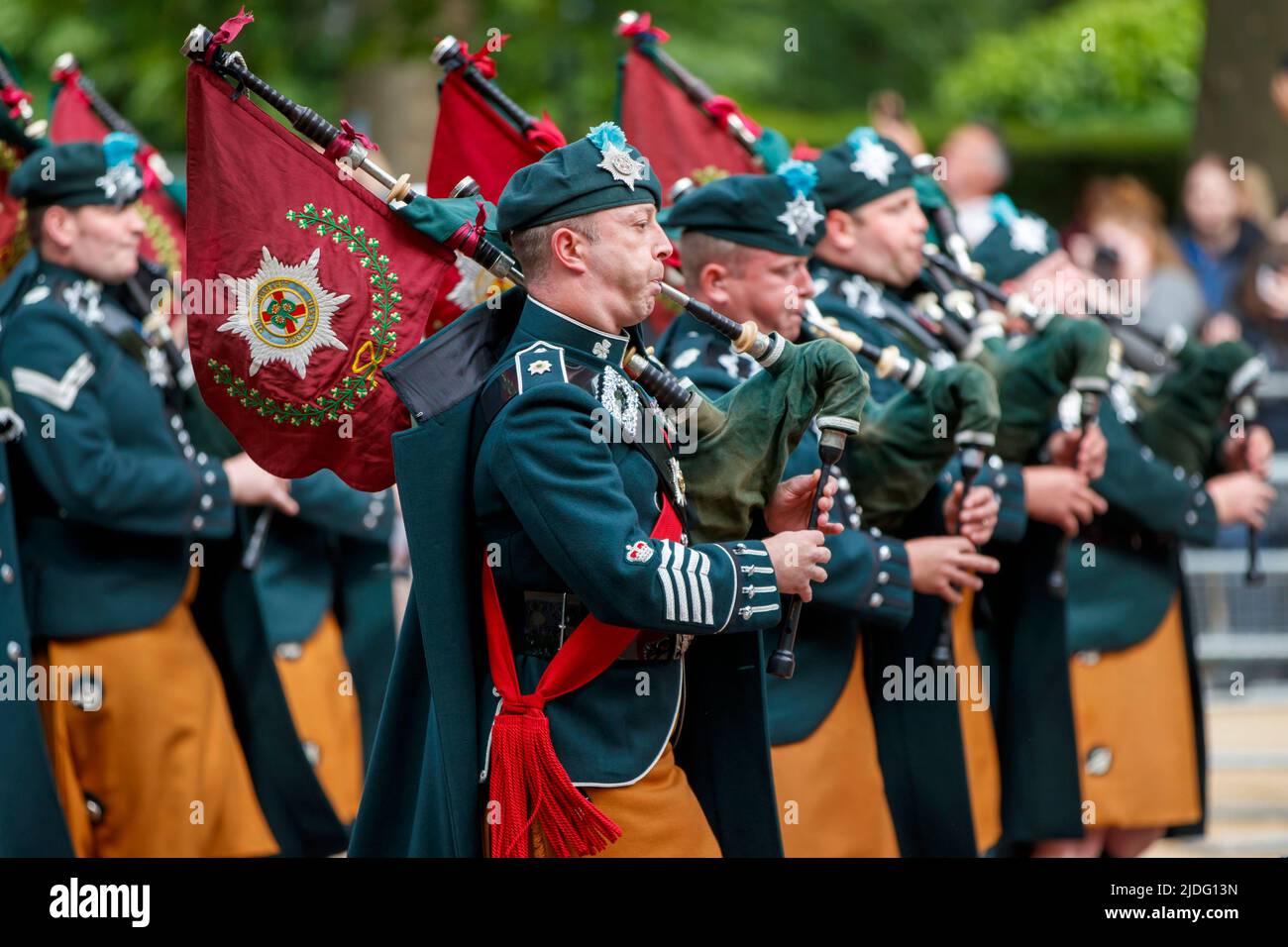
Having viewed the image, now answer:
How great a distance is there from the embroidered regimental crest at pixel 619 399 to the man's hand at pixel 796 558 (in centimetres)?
36

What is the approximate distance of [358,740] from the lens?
25.1ft

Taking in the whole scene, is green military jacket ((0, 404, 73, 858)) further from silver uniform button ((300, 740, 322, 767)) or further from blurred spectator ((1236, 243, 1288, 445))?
blurred spectator ((1236, 243, 1288, 445))

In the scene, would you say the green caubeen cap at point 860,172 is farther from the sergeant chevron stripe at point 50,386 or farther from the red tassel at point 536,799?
the red tassel at point 536,799

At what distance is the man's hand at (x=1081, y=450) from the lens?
6.00m

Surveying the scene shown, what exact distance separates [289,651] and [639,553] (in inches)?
148

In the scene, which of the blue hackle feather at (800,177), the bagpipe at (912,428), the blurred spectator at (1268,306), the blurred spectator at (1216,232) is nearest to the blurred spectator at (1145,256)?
the blurred spectator at (1216,232)

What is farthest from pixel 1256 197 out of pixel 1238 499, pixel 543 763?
pixel 543 763

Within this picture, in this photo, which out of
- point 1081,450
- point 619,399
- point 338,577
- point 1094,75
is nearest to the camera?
point 619,399

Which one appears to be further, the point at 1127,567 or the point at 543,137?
the point at 1127,567

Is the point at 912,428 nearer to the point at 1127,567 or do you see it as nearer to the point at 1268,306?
the point at 1127,567

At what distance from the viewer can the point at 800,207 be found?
498cm

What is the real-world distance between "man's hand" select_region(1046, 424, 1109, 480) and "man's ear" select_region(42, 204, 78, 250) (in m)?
2.97
